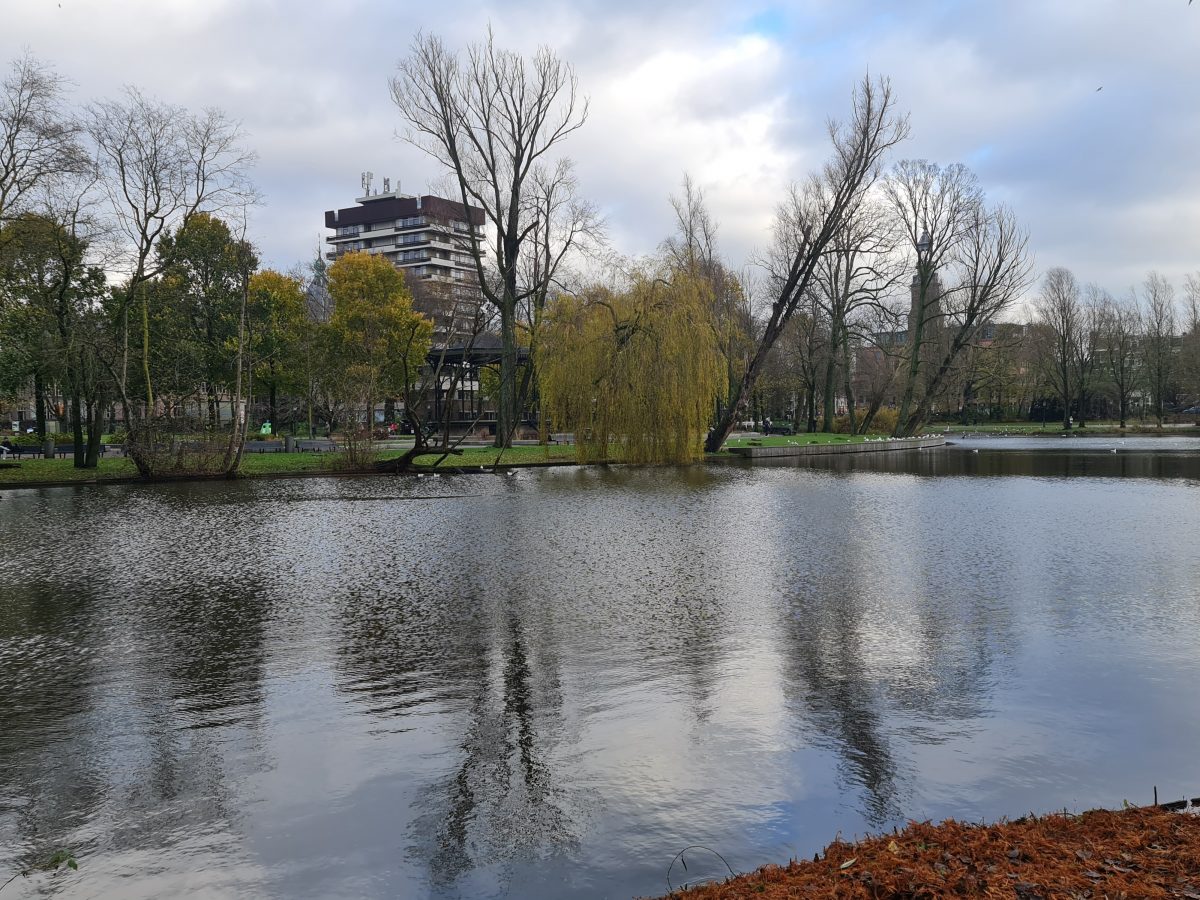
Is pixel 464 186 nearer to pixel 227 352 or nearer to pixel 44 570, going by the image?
pixel 227 352

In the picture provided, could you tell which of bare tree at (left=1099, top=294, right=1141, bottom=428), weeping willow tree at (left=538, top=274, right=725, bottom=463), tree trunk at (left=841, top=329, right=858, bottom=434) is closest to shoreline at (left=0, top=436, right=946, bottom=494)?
weeping willow tree at (left=538, top=274, right=725, bottom=463)

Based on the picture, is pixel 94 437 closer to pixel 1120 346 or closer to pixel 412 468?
pixel 412 468

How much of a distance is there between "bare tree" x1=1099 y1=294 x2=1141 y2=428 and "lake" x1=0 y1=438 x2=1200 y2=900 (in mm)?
67818

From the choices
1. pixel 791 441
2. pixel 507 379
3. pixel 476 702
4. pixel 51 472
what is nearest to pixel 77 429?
pixel 51 472

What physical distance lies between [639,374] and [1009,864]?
945 inches

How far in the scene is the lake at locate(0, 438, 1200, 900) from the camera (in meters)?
3.72

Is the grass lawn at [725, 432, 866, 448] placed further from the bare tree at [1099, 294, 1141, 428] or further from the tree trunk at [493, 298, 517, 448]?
the bare tree at [1099, 294, 1141, 428]

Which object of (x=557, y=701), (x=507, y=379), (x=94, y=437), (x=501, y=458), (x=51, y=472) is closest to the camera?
(x=557, y=701)

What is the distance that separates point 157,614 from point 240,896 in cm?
563

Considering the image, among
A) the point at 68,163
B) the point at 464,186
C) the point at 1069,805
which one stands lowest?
the point at 1069,805

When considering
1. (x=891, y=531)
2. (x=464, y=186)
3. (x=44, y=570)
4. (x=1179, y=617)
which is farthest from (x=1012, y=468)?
(x=44, y=570)

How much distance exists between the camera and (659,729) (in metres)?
4.94

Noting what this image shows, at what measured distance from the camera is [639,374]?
87.4ft

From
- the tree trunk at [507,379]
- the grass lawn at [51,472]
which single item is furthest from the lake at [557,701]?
the tree trunk at [507,379]
